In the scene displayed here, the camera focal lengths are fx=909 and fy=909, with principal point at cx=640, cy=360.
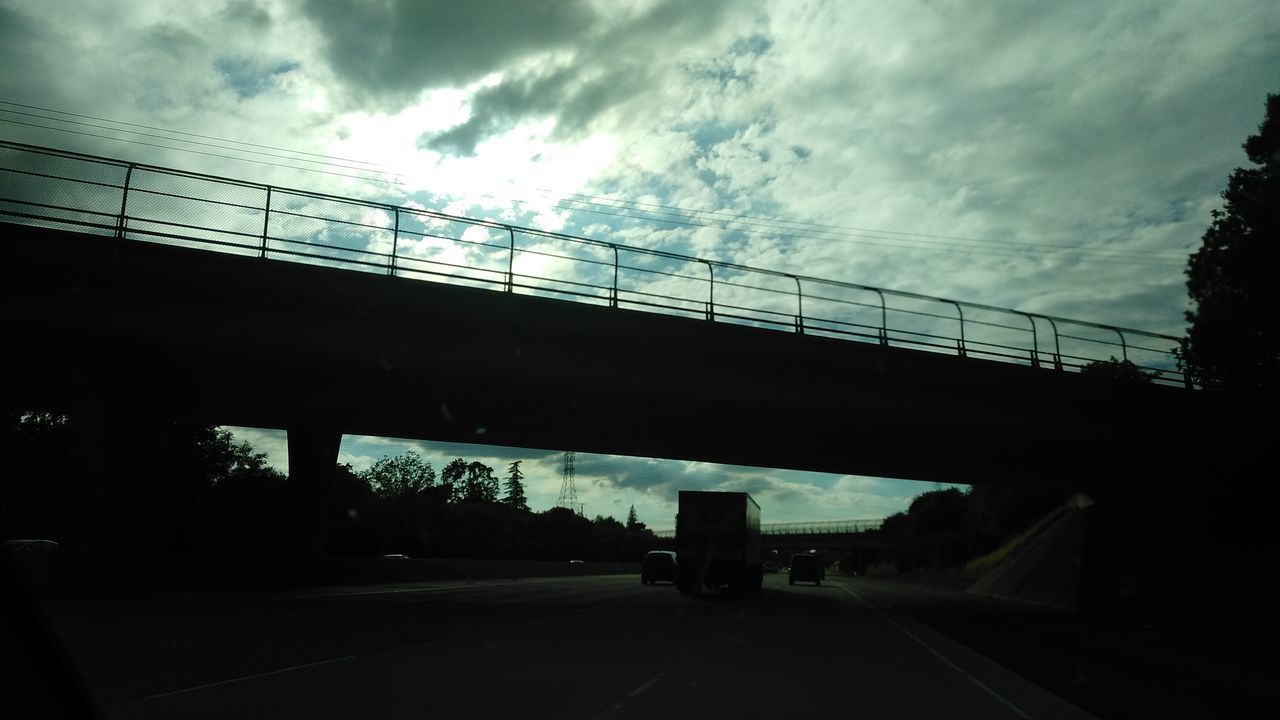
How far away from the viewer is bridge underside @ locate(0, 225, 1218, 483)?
23891mm

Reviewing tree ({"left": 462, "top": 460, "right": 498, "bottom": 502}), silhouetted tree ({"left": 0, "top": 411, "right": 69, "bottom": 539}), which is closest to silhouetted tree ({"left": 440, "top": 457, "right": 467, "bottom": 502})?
tree ({"left": 462, "top": 460, "right": 498, "bottom": 502})

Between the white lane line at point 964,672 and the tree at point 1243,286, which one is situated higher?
the tree at point 1243,286

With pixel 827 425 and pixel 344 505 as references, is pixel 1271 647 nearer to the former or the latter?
pixel 827 425

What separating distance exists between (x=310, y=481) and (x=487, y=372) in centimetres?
1181

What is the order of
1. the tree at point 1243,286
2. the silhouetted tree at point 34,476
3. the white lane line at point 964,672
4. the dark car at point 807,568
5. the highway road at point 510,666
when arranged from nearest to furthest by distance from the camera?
the highway road at point 510,666
the white lane line at point 964,672
the tree at point 1243,286
the silhouetted tree at point 34,476
the dark car at point 807,568

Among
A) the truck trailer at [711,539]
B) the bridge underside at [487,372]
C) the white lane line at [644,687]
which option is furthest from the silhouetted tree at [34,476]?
the white lane line at [644,687]

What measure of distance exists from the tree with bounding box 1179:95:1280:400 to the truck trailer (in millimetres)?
16621

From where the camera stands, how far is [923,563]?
298ft

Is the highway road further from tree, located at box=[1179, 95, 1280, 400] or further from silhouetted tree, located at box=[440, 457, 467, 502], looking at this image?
silhouetted tree, located at box=[440, 457, 467, 502]

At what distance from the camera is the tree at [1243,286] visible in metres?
26.6

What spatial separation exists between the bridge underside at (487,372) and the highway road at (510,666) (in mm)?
7501

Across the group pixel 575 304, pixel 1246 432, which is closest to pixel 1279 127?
pixel 1246 432

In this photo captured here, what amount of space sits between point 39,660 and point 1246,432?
114 ft

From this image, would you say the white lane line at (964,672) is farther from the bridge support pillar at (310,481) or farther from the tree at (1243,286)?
the bridge support pillar at (310,481)
